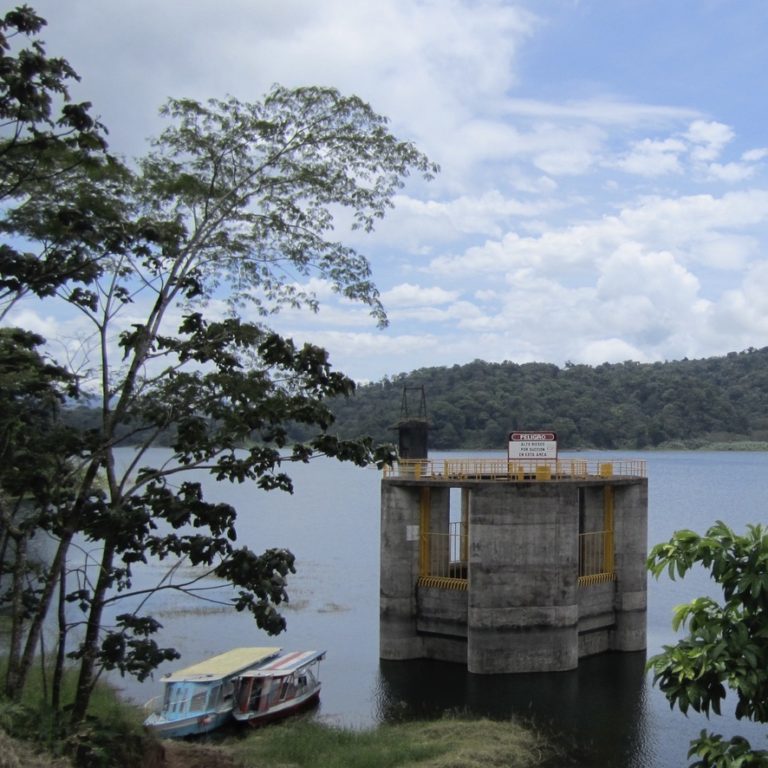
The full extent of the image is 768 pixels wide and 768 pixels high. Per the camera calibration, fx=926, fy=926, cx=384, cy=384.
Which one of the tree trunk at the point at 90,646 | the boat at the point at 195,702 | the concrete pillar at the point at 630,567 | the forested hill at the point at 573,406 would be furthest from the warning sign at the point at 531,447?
the forested hill at the point at 573,406

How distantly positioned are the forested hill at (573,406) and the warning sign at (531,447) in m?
84.3

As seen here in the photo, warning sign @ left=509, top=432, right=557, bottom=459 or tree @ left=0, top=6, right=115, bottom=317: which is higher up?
tree @ left=0, top=6, right=115, bottom=317

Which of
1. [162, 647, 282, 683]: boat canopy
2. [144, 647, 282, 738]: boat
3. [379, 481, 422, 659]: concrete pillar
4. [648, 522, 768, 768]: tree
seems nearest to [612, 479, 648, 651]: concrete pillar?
[379, 481, 422, 659]: concrete pillar

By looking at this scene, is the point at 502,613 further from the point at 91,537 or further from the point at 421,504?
the point at 91,537

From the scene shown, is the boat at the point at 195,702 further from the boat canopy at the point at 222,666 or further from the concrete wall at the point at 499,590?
the concrete wall at the point at 499,590

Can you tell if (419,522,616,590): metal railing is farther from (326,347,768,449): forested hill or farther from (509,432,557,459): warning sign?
(326,347,768,449): forested hill

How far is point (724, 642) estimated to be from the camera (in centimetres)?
707

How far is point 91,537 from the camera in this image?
12828mm

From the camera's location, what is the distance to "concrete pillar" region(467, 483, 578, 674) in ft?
93.4

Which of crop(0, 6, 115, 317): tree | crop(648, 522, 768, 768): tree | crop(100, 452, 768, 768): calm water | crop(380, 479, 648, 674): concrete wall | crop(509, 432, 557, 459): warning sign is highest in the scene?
crop(0, 6, 115, 317): tree

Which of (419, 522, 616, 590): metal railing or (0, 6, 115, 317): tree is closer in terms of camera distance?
(0, 6, 115, 317): tree

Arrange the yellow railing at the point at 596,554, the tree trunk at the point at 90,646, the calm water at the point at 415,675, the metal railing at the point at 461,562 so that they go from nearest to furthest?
the tree trunk at the point at 90,646 → the calm water at the point at 415,675 → the metal railing at the point at 461,562 → the yellow railing at the point at 596,554

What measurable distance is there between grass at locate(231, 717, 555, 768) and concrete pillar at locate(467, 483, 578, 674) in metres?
3.63

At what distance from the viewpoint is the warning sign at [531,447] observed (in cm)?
3100
